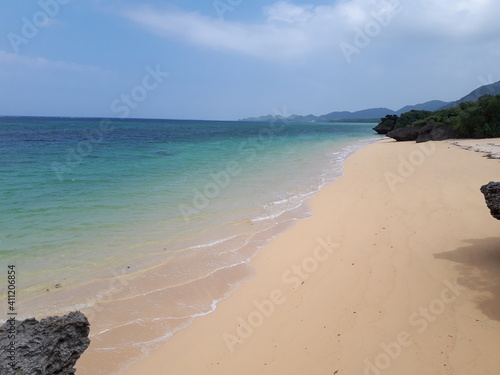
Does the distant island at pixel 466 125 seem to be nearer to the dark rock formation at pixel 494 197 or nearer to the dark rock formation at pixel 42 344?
the dark rock formation at pixel 494 197

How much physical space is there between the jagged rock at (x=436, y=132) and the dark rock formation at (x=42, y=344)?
1302 inches

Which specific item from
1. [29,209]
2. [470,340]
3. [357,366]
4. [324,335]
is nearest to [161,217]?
[29,209]

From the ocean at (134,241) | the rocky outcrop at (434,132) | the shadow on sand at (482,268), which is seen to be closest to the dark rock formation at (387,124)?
the rocky outcrop at (434,132)

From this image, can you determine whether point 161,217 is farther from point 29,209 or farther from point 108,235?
point 29,209

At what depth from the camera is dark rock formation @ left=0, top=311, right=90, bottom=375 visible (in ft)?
7.91

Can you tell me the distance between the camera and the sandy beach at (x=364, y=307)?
3.55 meters

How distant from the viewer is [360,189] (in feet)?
38.9

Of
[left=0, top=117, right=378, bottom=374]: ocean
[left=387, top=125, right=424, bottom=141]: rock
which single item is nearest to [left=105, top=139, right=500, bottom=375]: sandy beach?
[left=0, top=117, right=378, bottom=374]: ocean

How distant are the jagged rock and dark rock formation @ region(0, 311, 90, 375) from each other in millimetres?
33080

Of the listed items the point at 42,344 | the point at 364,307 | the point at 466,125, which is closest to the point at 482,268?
the point at 364,307

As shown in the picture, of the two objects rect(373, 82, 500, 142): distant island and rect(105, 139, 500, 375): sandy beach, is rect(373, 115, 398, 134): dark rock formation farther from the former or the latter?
rect(105, 139, 500, 375): sandy beach

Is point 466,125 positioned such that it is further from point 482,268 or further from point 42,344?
point 42,344

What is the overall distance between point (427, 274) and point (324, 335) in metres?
2.18

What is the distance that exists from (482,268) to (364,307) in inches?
81.8
